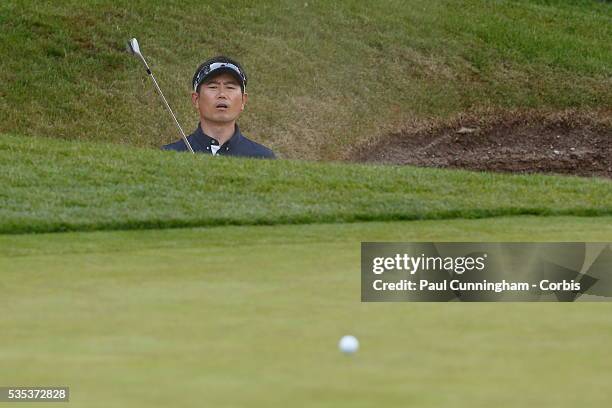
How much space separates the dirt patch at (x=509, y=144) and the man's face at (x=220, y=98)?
653cm

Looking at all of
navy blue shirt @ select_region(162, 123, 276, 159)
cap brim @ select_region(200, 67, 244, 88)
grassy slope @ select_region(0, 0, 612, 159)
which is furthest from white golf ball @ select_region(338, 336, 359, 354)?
grassy slope @ select_region(0, 0, 612, 159)

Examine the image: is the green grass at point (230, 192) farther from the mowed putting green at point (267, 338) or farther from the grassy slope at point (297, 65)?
the grassy slope at point (297, 65)

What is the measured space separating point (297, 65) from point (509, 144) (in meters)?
3.39

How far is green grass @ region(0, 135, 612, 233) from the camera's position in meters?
9.74

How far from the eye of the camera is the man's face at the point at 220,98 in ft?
41.0

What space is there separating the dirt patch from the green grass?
265 inches

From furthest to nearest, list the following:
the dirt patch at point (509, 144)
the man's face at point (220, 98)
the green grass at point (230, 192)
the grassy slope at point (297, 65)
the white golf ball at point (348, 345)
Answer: the grassy slope at point (297, 65), the dirt patch at point (509, 144), the man's face at point (220, 98), the green grass at point (230, 192), the white golf ball at point (348, 345)

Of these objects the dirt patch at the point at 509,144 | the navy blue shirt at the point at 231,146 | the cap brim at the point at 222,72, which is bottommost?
the navy blue shirt at the point at 231,146

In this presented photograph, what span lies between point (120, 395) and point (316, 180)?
7.30 meters

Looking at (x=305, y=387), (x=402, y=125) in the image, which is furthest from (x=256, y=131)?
(x=305, y=387)

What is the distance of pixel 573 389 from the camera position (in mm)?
4422

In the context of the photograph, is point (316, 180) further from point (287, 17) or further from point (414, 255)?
point (287, 17)

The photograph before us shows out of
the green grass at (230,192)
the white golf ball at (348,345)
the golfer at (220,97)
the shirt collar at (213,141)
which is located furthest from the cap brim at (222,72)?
the white golf ball at (348,345)

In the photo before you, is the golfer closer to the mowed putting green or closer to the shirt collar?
the shirt collar
